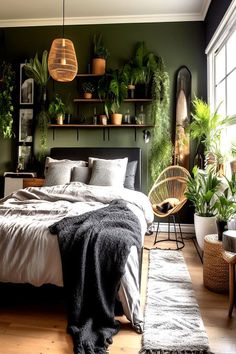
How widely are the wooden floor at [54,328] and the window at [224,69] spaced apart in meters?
1.68

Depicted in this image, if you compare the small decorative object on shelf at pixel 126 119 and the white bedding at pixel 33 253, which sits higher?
the small decorative object on shelf at pixel 126 119

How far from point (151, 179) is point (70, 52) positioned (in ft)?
7.12

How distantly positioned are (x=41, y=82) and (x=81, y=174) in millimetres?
1628

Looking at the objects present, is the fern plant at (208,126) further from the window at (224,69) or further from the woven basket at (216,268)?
the woven basket at (216,268)

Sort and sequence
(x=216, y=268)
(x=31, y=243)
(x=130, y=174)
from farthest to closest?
(x=130, y=174) → (x=216, y=268) → (x=31, y=243)

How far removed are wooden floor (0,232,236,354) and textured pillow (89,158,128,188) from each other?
5.27ft

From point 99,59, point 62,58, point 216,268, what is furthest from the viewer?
point 99,59

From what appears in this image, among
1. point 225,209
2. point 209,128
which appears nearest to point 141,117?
point 209,128

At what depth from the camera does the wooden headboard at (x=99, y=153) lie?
456cm

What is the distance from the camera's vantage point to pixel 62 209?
282 cm

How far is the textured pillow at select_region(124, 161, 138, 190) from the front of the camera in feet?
14.2

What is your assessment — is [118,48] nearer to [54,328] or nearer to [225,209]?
[225,209]

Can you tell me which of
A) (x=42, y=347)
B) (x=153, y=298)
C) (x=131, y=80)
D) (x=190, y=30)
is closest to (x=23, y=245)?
(x=42, y=347)

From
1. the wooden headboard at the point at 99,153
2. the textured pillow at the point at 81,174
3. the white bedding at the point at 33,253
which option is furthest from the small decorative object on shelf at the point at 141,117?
the white bedding at the point at 33,253
